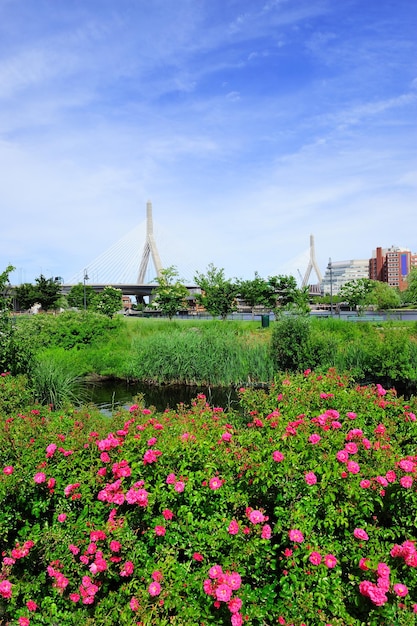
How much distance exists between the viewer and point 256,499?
2.79 m

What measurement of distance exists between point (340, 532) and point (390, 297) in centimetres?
5606

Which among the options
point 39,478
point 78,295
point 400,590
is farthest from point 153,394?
point 78,295

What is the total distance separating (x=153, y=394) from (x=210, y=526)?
1021 cm

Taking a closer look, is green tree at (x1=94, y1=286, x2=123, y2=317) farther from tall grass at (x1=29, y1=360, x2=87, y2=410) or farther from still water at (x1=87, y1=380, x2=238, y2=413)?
tall grass at (x1=29, y1=360, x2=87, y2=410)

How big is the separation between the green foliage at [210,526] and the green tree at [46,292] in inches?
1814

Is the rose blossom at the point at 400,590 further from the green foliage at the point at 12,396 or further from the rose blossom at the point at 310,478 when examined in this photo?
the green foliage at the point at 12,396

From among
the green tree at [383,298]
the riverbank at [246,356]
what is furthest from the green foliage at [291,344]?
the green tree at [383,298]

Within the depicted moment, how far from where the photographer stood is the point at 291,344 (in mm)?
12484

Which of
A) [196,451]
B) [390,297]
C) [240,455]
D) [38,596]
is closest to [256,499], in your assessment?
[240,455]

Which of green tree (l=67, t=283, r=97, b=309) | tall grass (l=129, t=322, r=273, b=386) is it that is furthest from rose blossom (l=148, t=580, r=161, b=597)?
green tree (l=67, t=283, r=97, b=309)

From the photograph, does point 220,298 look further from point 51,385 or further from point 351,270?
point 351,270

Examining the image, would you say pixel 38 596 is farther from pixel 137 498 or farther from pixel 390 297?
pixel 390 297

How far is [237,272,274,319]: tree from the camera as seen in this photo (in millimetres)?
35000

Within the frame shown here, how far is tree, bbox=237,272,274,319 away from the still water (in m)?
21.5
